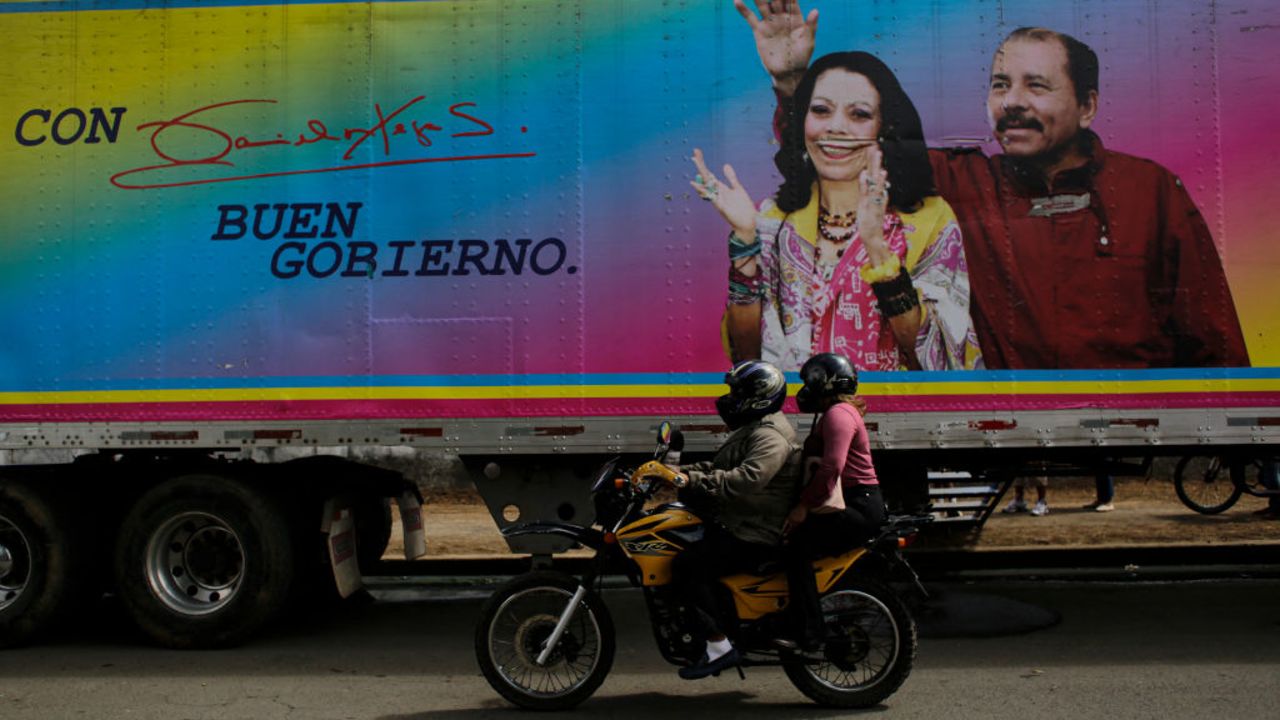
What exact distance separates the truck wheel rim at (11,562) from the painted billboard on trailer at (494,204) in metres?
0.87

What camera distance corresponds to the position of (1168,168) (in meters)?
7.57

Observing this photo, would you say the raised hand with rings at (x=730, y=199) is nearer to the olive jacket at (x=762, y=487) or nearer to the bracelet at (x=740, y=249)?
the bracelet at (x=740, y=249)

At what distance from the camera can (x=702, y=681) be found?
22.8 ft

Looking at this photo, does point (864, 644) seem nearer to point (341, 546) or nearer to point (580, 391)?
point (580, 391)

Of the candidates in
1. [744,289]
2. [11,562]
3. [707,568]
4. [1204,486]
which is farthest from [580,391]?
[1204,486]

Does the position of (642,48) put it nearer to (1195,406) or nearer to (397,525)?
(1195,406)

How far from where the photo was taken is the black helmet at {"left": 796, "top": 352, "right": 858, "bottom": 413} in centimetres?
629

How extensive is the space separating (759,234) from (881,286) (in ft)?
2.73

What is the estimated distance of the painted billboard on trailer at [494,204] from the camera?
24.8 feet

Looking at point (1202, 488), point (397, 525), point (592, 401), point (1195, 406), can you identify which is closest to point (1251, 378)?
point (1195, 406)

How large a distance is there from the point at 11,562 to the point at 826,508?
552 centimetres

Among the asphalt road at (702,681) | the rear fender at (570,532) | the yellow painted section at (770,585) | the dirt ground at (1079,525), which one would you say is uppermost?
the rear fender at (570,532)
